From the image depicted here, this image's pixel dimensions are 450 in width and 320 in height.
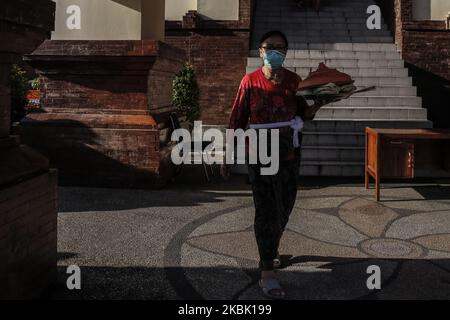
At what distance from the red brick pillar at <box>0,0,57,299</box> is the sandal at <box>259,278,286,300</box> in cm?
145

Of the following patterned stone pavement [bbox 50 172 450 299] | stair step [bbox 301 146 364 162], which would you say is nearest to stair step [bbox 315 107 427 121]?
stair step [bbox 301 146 364 162]

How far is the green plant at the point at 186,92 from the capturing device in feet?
32.9

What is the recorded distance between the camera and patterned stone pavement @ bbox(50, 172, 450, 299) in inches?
119

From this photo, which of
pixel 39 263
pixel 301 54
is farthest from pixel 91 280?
pixel 301 54

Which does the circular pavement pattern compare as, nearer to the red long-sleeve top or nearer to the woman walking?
the woman walking

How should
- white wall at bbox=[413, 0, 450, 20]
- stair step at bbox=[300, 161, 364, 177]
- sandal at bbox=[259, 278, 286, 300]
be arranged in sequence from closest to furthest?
sandal at bbox=[259, 278, 286, 300], stair step at bbox=[300, 161, 364, 177], white wall at bbox=[413, 0, 450, 20]

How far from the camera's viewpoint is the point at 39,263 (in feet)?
9.27

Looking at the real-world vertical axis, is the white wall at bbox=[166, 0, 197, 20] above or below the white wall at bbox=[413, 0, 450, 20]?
above

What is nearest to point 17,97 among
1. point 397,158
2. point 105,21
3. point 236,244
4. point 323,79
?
point 105,21

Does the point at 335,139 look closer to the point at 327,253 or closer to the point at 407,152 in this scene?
the point at 407,152

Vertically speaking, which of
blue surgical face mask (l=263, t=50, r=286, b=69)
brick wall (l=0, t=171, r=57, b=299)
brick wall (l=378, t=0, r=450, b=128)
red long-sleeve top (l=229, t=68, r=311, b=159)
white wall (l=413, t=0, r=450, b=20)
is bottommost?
brick wall (l=0, t=171, r=57, b=299)

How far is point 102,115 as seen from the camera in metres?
6.21

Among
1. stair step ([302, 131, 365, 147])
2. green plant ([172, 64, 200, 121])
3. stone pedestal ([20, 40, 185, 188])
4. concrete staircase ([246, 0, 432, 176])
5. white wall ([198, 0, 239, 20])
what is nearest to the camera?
stone pedestal ([20, 40, 185, 188])
